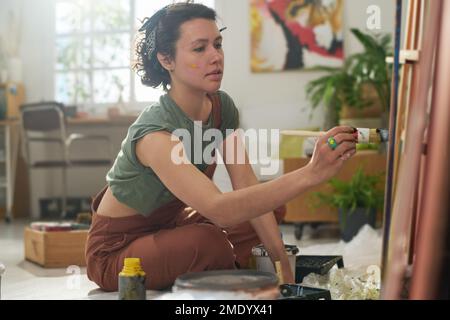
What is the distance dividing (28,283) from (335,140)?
1.34 metres

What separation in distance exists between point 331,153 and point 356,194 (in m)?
2.44

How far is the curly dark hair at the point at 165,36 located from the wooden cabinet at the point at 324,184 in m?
2.19

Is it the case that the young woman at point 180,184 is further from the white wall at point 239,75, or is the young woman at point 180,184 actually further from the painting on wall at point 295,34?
the painting on wall at point 295,34

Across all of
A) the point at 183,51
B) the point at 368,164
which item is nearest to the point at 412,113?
the point at 183,51

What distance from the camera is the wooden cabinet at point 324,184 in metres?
3.83

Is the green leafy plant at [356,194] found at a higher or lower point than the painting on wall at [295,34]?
lower

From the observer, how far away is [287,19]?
17.0 feet

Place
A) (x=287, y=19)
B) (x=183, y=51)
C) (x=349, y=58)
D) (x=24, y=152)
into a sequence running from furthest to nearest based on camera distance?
(x=24, y=152)
(x=287, y=19)
(x=349, y=58)
(x=183, y=51)

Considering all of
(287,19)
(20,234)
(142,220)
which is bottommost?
(20,234)

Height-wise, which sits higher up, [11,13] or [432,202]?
[11,13]

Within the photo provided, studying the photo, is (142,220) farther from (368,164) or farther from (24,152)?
(24,152)

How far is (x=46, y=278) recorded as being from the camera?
2.44 meters

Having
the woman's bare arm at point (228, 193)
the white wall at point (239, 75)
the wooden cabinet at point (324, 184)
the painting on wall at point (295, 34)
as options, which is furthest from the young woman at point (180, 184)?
the painting on wall at point (295, 34)

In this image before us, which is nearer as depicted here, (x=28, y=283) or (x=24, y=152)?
(x=28, y=283)
